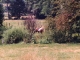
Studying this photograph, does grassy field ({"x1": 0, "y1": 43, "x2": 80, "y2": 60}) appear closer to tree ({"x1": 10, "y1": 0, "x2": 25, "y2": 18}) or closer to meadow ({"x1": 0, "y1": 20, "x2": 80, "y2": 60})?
meadow ({"x1": 0, "y1": 20, "x2": 80, "y2": 60})

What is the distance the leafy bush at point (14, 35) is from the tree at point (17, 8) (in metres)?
55.1

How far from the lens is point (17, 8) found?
277 ft

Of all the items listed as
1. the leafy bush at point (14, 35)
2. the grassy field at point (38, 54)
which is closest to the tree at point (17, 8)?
the leafy bush at point (14, 35)

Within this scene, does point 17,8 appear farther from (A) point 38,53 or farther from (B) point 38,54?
(B) point 38,54

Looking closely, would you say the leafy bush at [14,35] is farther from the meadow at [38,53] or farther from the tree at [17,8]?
the tree at [17,8]

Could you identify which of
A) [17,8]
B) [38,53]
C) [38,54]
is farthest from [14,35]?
[17,8]

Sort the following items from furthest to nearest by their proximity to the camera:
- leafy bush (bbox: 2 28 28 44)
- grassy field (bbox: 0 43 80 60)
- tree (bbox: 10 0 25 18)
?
tree (bbox: 10 0 25 18)
leafy bush (bbox: 2 28 28 44)
grassy field (bbox: 0 43 80 60)

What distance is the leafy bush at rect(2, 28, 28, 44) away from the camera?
28.2 metres

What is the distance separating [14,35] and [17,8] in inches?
2223

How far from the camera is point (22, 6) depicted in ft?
280

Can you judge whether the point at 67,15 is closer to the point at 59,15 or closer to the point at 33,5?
the point at 59,15

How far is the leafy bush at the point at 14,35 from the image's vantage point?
2822 cm

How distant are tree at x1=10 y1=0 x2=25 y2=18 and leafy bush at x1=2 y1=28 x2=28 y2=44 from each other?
5511cm

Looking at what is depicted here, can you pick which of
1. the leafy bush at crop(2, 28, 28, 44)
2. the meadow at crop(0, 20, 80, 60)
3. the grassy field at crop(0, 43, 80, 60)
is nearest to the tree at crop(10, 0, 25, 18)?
the leafy bush at crop(2, 28, 28, 44)
